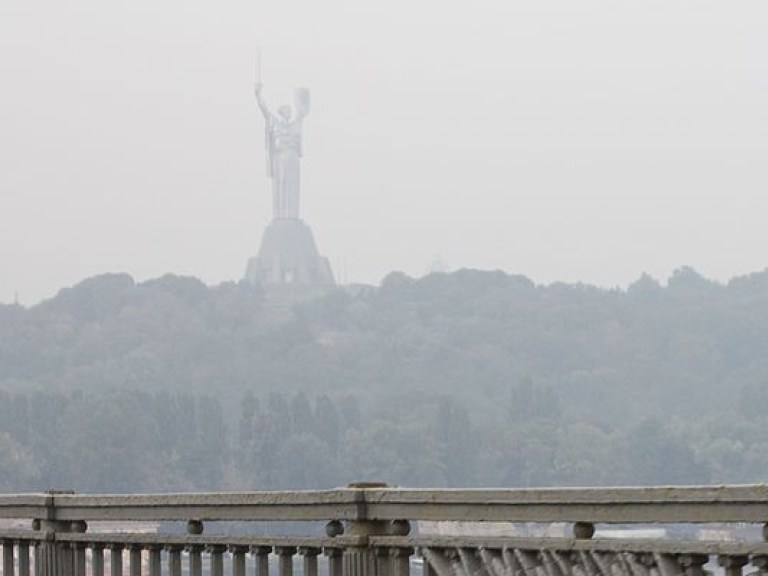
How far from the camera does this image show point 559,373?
185750mm

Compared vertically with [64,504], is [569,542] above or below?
below

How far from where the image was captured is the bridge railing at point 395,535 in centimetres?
620

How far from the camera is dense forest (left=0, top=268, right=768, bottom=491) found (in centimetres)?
14125

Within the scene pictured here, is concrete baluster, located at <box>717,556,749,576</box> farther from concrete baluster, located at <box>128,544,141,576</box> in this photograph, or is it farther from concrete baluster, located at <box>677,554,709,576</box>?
concrete baluster, located at <box>128,544,141,576</box>

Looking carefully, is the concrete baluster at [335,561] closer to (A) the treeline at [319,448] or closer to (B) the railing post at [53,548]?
(B) the railing post at [53,548]

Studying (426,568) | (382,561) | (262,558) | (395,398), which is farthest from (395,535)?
(395,398)

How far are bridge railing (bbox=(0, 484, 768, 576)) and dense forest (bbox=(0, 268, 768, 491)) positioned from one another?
387 ft

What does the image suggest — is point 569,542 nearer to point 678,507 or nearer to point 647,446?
point 678,507

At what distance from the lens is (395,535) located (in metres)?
7.48

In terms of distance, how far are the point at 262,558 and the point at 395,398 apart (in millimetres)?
158442

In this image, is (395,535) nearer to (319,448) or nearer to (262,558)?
(262,558)

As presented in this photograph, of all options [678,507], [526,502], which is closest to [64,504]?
[526,502]

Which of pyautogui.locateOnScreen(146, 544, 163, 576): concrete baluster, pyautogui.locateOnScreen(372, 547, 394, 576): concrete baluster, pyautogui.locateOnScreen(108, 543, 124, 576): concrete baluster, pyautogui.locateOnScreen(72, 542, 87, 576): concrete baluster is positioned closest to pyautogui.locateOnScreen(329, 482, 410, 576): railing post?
pyautogui.locateOnScreen(372, 547, 394, 576): concrete baluster

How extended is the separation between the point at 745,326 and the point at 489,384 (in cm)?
2055
